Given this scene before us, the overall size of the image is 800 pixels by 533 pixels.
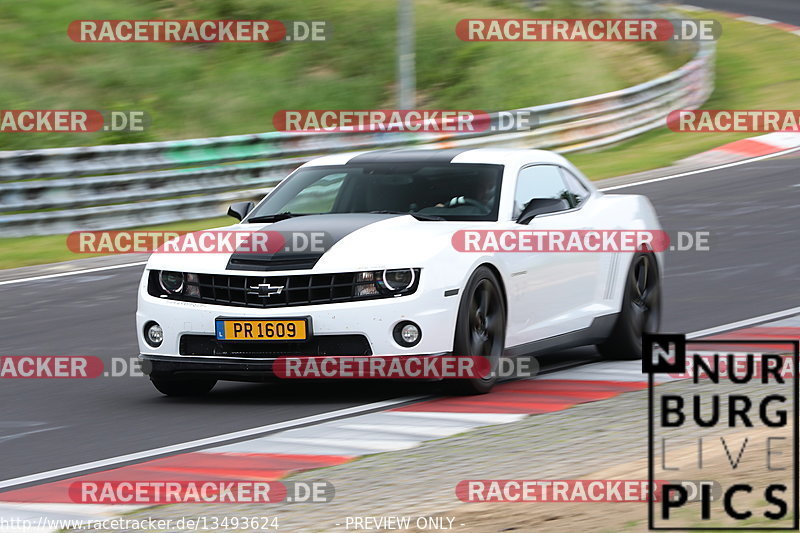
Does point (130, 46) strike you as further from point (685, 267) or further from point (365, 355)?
point (365, 355)

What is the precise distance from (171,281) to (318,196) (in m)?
1.29

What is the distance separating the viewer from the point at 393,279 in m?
8.32

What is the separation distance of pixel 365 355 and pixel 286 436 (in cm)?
88

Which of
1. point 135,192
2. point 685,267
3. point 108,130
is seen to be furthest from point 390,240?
point 108,130

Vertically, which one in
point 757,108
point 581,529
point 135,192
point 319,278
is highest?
point 757,108

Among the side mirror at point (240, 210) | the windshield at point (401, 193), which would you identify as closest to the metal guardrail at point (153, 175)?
the side mirror at point (240, 210)

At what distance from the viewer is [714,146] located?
2389 cm

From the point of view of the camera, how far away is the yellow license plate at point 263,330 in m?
8.28

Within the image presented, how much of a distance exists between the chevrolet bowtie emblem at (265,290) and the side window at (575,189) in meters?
2.41

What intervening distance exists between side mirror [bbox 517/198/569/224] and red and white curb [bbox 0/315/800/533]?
969 mm
